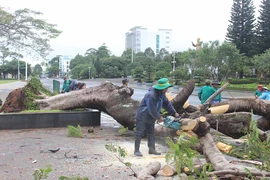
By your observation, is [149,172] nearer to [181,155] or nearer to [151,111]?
[181,155]

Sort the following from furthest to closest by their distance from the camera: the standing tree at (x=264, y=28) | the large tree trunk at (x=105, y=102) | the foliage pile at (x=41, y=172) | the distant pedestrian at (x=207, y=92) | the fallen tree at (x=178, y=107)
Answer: the standing tree at (x=264, y=28)
the distant pedestrian at (x=207, y=92)
the large tree trunk at (x=105, y=102)
the fallen tree at (x=178, y=107)
the foliage pile at (x=41, y=172)

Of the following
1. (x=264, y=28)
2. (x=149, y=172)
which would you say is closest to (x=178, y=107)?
(x=149, y=172)

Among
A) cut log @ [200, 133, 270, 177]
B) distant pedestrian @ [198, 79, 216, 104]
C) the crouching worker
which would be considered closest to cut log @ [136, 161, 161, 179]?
cut log @ [200, 133, 270, 177]

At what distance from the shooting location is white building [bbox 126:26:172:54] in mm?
141750

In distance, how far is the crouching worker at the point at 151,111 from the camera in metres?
6.06

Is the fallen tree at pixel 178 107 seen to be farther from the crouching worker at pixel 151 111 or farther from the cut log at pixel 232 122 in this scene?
the crouching worker at pixel 151 111

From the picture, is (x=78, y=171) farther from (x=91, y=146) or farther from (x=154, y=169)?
(x=91, y=146)

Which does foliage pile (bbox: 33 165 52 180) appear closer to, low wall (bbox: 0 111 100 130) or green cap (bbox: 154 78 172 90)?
green cap (bbox: 154 78 172 90)

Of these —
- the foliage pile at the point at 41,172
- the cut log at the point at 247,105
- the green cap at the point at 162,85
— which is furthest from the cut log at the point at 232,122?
the foliage pile at the point at 41,172

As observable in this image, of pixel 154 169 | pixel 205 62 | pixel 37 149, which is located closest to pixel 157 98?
pixel 154 169

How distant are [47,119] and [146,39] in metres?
137

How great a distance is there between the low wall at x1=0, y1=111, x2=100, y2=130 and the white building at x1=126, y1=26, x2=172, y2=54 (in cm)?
12893

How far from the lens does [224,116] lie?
7.07 metres

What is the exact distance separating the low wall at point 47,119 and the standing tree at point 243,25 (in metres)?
39.8
